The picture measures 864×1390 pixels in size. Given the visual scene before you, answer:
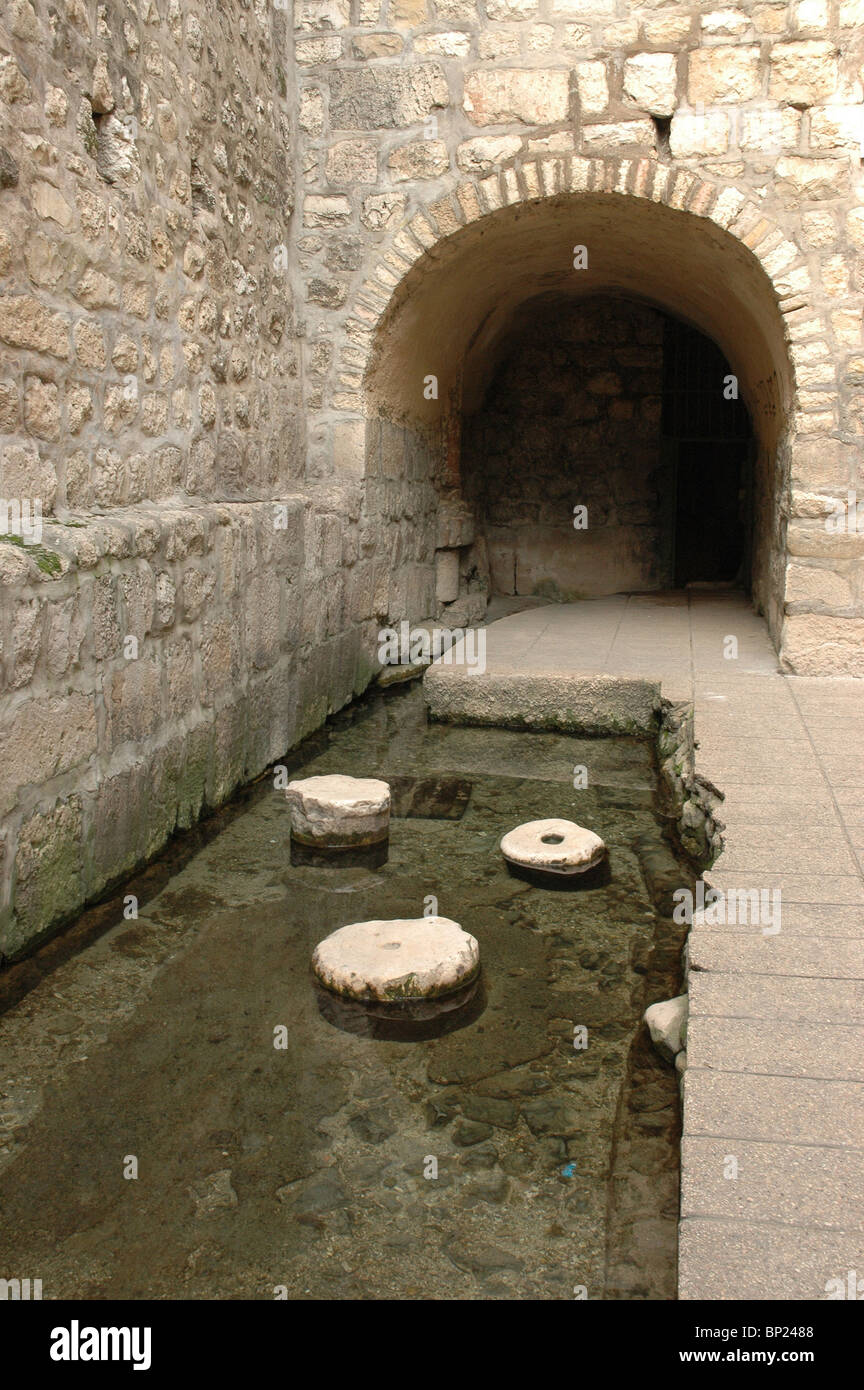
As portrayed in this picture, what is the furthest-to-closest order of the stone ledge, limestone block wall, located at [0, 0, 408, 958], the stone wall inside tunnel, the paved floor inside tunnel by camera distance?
the stone ledge, the stone wall inside tunnel, limestone block wall, located at [0, 0, 408, 958], the paved floor inside tunnel

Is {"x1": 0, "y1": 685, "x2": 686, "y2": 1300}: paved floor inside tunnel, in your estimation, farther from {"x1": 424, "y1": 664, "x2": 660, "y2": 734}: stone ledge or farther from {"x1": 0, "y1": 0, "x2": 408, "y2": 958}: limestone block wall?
{"x1": 424, "y1": 664, "x2": 660, "y2": 734}: stone ledge

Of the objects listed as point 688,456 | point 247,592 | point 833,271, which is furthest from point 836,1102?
point 688,456

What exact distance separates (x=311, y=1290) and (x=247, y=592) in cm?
302

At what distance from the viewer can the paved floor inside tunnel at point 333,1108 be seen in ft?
6.33

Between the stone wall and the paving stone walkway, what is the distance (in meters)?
5.04

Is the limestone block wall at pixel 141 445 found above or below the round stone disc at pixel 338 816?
above

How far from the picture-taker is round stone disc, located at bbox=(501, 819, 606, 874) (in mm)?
3584

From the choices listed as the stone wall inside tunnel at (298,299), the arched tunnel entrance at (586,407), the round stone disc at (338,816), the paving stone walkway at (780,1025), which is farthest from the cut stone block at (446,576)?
the round stone disc at (338,816)

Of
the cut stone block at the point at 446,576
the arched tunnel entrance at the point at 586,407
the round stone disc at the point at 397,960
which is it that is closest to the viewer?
the round stone disc at the point at 397,960

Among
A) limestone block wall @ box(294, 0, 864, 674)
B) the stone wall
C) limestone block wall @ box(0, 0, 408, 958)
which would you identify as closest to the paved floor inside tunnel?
limestone block wall @ box(0, 0, 408, 958)

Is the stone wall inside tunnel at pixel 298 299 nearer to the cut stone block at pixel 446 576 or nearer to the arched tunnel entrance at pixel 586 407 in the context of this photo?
the arched tunnel entrance at pixel 586 407

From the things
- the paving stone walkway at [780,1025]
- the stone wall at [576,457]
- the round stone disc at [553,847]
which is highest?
the stone wall at [576,457]

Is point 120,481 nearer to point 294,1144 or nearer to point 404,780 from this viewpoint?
point 404,780

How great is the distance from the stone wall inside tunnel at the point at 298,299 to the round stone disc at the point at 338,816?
43 centimetres
